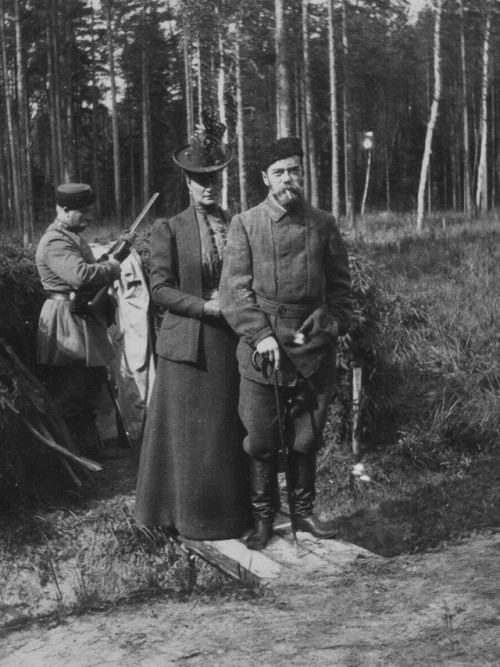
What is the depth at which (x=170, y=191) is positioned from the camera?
1569 inches

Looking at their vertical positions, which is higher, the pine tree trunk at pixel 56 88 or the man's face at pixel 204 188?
the pine tree trunk at pixel 56 88

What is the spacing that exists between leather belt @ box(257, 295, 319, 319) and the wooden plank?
119 cm

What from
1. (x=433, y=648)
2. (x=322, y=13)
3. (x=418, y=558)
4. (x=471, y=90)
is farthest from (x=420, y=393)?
(x=471, y=90)

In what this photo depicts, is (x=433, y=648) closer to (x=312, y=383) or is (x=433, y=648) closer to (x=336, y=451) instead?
(x=312, y=383)

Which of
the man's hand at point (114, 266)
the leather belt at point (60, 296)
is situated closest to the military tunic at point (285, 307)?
the man's hand at point (114, 266)

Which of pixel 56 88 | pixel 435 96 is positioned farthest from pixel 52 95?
pixel 435 96

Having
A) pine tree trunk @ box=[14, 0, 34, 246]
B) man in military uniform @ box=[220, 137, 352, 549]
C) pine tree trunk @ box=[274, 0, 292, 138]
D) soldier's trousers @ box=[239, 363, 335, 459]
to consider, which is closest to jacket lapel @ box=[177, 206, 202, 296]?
man in military uniform @ box=[220, 137, 352, 549]

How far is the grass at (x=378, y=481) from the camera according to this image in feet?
18.2

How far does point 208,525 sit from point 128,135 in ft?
134

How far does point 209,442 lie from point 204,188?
1.35m

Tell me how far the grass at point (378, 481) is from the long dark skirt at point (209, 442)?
0.40 meters

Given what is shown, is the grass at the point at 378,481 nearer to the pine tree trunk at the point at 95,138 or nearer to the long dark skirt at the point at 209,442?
the long dark skirt at the point at 209,442

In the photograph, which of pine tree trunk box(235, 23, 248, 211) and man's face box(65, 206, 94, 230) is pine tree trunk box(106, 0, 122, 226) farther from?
man's face box(65, 206, 94, 230)

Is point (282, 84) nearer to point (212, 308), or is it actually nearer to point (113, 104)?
point (212, 308)
